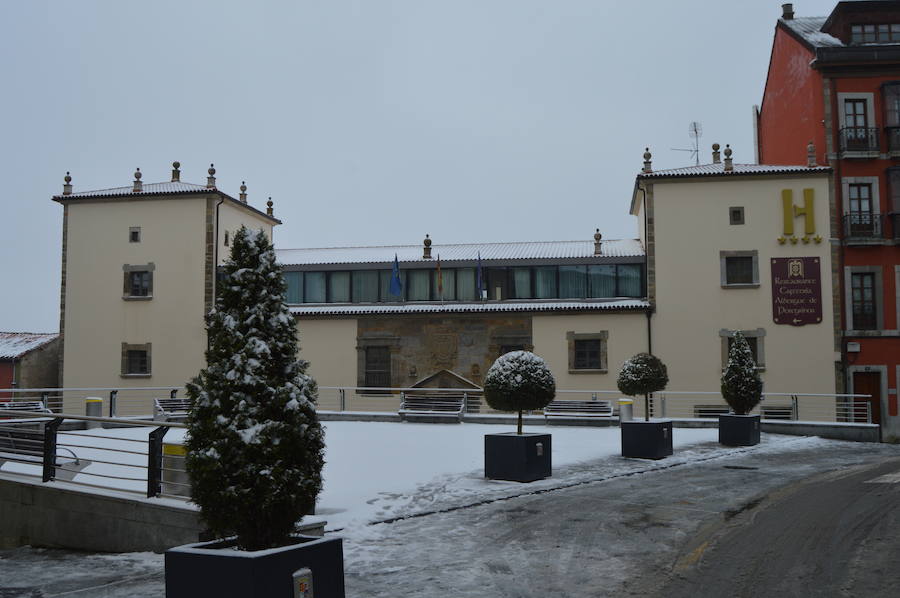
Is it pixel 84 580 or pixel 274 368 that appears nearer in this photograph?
pixel 274 368

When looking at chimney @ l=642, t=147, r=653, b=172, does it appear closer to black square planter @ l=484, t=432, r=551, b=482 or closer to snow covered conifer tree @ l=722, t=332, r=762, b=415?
snow covered conifer tree @ l=722, t=332, r=762, b=415

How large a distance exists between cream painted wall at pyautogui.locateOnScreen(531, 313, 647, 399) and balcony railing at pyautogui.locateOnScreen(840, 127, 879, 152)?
956 cm

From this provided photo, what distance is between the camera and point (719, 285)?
95.4 ft

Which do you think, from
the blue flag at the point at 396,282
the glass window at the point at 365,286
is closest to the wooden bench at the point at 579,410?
the blue flag at the point at 396,282

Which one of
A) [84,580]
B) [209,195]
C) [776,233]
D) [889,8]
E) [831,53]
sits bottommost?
[84,580]

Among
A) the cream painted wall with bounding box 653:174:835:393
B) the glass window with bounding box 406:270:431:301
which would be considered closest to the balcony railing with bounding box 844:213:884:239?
the cream painted wall with bounding box 653:174:835:393

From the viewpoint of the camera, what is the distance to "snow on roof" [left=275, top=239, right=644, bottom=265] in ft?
105

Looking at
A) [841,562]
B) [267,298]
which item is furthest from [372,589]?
[841,562]

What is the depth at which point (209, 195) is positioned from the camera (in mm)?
32250

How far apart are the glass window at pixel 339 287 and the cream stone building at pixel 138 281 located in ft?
13.4

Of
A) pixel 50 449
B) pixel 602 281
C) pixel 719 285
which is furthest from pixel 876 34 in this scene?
pixel 50 449

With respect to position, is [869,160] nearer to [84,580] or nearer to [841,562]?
[841,562]

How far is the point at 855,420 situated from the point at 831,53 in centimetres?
1308

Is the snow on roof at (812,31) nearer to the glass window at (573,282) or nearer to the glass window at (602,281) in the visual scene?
the glass window at (602,281)
